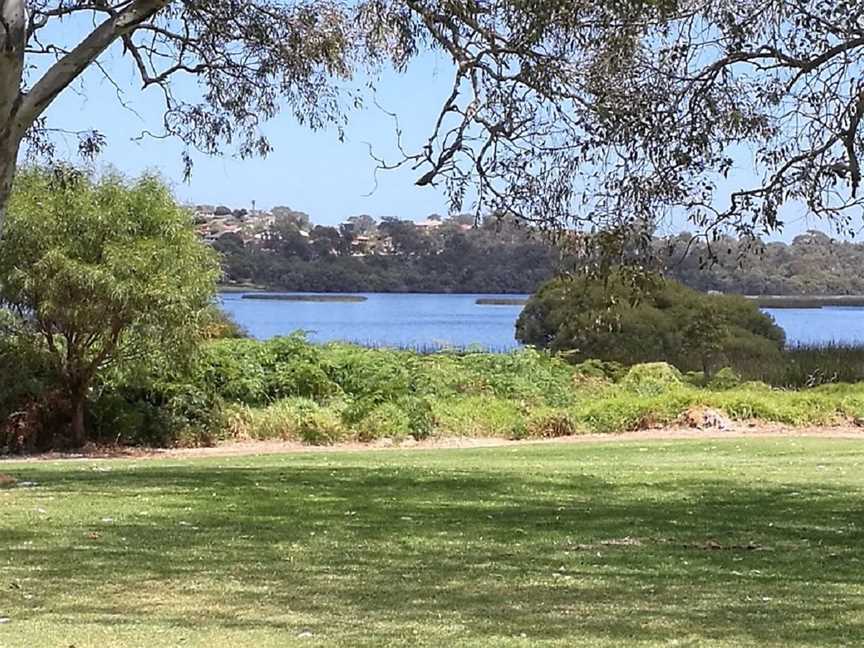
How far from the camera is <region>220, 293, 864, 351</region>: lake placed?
49.7 meters

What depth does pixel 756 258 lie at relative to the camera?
1165 cm

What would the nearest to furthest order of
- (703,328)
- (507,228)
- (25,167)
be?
(507,228), (25,167), (703,328)

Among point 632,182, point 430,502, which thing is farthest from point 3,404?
point 632,182

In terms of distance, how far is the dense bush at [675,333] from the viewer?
34781mm

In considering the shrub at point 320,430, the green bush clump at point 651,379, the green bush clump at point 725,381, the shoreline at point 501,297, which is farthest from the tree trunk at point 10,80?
the shoreline at point 501,297

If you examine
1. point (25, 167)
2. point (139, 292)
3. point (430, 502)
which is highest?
point (25, 167)

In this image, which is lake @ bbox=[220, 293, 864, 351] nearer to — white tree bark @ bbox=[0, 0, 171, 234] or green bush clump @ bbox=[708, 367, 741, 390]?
green bush clump @ bbox=[708, 367, 741, 390]

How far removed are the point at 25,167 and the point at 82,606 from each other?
13718 mm

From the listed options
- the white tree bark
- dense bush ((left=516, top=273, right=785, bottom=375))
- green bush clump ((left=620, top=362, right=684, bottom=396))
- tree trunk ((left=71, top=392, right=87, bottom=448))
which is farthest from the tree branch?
dense bush ((left=516, top=273, right=785, bottom=375))

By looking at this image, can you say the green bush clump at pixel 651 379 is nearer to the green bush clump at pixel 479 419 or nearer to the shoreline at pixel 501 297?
the green bush clump at pixel 479 419

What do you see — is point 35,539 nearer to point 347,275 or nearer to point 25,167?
point 25,167

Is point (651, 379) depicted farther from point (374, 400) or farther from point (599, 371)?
point (374, 400)

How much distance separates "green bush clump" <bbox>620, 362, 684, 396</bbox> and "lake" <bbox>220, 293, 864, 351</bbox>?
15.7m

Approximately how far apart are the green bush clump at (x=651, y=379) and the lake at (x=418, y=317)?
51.7ft
